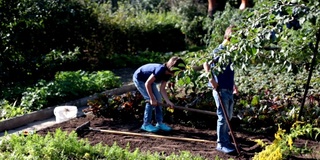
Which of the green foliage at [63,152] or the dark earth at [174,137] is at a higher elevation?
the green foliage at [63,152]

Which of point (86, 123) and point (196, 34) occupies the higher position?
point (196, 34)

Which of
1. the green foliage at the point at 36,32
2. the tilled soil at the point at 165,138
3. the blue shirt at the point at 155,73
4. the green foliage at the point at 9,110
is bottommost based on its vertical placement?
the tilled soil at the point at 165,138

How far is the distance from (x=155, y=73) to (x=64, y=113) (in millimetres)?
2164

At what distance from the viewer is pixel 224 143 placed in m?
6.48

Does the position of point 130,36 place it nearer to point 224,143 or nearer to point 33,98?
point 33,98

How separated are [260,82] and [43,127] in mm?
4309

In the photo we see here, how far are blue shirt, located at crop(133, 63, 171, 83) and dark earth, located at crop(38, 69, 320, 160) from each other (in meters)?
0.80

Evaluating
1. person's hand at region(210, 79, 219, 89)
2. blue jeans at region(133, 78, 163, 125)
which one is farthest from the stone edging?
person's hand at region(210, 79, 219, 89)

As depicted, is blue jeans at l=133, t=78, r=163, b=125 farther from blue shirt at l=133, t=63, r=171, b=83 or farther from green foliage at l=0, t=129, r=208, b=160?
green foliage at l=0, t=129, r=208, b=160

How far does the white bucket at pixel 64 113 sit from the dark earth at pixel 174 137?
0.13m

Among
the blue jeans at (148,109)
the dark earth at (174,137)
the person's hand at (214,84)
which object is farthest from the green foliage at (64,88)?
the person's hand at (214,84)

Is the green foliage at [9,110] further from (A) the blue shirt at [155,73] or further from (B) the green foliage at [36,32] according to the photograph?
(A) the blue shirt at [155,73]

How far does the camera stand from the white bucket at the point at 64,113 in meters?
8.36

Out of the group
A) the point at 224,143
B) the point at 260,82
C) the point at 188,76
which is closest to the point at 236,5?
the point at 260,82
